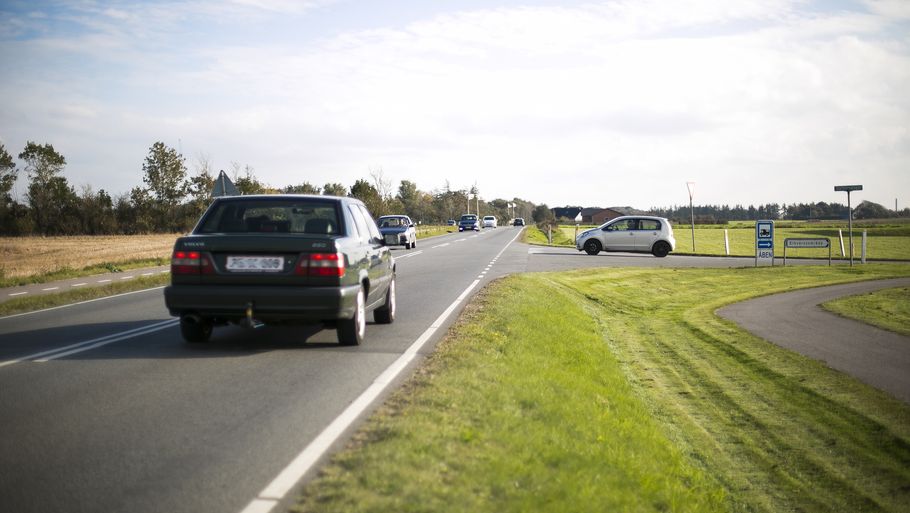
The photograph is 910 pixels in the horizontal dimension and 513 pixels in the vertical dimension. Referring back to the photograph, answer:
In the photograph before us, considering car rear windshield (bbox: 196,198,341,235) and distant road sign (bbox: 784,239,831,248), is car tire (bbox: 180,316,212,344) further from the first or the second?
distant road sign (bbox: 784,239,831,248)

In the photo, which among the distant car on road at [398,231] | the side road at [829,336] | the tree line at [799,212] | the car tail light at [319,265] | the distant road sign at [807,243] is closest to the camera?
the car tail light at [319,265]

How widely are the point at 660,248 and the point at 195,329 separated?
27.7m

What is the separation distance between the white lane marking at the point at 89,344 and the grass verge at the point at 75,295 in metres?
4.45

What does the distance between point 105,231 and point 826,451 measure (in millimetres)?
64355

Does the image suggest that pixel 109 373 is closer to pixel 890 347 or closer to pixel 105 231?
pixel 890 347

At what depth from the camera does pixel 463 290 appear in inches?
630

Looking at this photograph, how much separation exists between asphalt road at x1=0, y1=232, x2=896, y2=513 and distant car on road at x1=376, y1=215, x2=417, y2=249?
82.4 feet

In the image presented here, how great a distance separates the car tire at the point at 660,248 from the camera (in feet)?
110

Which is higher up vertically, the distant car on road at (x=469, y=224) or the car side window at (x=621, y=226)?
the distant car on road at (x=469, y=224)

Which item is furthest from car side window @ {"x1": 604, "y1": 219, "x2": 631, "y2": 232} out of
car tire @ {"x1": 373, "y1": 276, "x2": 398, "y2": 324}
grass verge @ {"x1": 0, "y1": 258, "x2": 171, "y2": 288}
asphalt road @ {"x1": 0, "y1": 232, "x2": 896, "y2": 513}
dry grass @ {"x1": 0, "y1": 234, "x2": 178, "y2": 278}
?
car tire @ {"x1": 373, "y1": 276, "x2": 398, "y2": 324}

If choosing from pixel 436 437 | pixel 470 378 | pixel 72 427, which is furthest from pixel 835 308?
pixel 72 427

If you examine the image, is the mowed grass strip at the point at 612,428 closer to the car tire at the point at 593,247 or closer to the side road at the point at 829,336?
the side road at the point at 829,336

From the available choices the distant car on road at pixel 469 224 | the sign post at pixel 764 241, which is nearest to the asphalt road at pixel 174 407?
the sign post at pixel 764 241

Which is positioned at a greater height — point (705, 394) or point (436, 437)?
point (436, 437)
